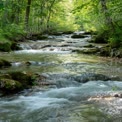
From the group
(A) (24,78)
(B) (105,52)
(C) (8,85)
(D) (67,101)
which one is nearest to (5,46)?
(B) (105,52)

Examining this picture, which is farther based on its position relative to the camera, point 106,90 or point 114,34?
point 114,34

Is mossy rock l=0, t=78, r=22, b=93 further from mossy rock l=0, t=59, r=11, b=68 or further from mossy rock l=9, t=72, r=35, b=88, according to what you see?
mossy rock l=0, t=59, r=11, b=68

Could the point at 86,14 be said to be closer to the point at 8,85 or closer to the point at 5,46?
the point at 5,46

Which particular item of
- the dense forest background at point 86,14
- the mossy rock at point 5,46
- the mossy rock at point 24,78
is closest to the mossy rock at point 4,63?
the mossy rock at point 24,78

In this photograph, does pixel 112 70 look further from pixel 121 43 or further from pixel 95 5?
pixel 95 5

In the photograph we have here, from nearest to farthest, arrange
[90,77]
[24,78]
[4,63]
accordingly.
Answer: [24,78] → [90,77] → [4,63]

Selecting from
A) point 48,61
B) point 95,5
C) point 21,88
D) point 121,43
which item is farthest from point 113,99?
point 95,5

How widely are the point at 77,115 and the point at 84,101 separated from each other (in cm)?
121

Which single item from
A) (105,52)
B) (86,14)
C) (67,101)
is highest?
(86,14)

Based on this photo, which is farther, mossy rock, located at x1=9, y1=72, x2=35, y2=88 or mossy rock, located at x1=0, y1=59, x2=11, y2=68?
mossy rock, located at x1=0, y1=59, x2=11, y2=68

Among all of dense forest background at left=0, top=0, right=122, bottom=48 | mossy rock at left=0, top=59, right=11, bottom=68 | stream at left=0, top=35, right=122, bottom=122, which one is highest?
dense forest background at left=0, top=0, right=122, bottom=48

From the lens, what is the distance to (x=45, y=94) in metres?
8.49

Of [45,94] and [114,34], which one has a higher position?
[114,34]

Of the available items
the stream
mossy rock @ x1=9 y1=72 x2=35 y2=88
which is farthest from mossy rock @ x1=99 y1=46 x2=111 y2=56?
mossy rock @ x1=9 y1=72 x2=35 y2=88
